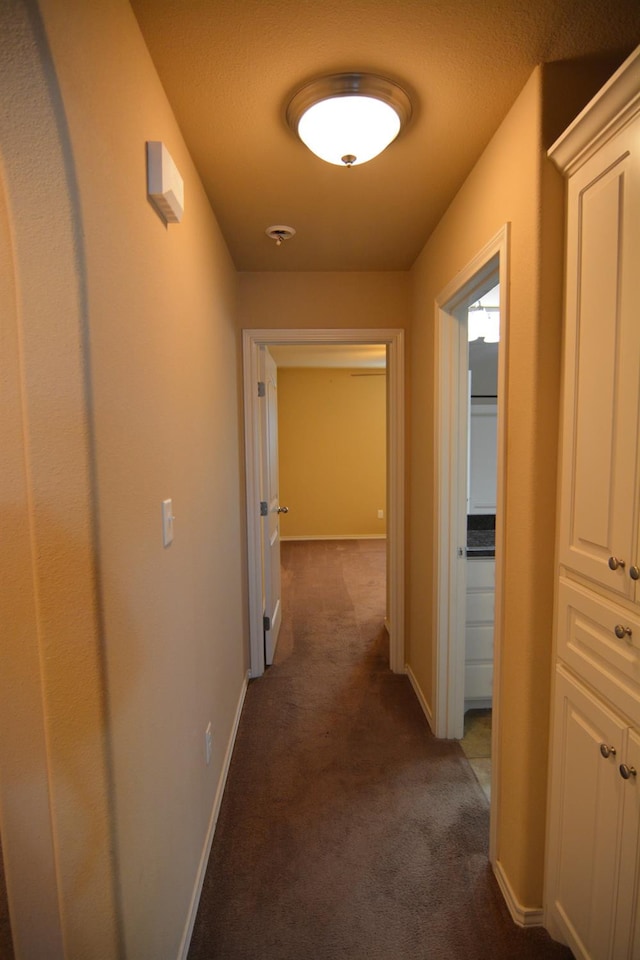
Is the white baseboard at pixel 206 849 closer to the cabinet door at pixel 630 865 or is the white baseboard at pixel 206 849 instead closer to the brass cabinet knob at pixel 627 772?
the cabinet door at pixel 630 865

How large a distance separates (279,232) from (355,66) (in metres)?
0.91

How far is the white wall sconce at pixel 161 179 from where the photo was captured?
1.04 m

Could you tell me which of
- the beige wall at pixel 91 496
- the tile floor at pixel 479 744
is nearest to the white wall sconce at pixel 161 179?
the beige wall at pixel 91 496

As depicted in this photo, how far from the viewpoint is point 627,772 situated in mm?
938

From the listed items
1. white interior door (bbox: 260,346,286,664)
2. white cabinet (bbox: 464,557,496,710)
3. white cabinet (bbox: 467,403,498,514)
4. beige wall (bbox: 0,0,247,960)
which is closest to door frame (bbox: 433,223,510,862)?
white cabinet (bbox: 464,557,496,710)

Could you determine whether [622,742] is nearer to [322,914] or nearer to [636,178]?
[322,914]

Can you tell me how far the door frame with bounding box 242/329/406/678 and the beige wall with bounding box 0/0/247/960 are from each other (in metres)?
1.33

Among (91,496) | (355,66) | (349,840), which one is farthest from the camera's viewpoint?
(349,840)

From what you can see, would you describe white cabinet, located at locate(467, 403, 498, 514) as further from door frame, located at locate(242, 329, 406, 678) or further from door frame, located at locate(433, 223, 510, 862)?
door frame, located at locate(433, 223, 510, 862)

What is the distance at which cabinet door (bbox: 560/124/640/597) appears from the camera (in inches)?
36.2

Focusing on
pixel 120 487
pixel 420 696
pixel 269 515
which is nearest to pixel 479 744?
pixel 420 696

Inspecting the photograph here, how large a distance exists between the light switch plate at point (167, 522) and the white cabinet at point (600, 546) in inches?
41.7

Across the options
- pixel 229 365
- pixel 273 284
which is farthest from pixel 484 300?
pixel 229 365

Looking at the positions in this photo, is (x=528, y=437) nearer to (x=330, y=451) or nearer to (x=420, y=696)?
(x=420, y=696)
